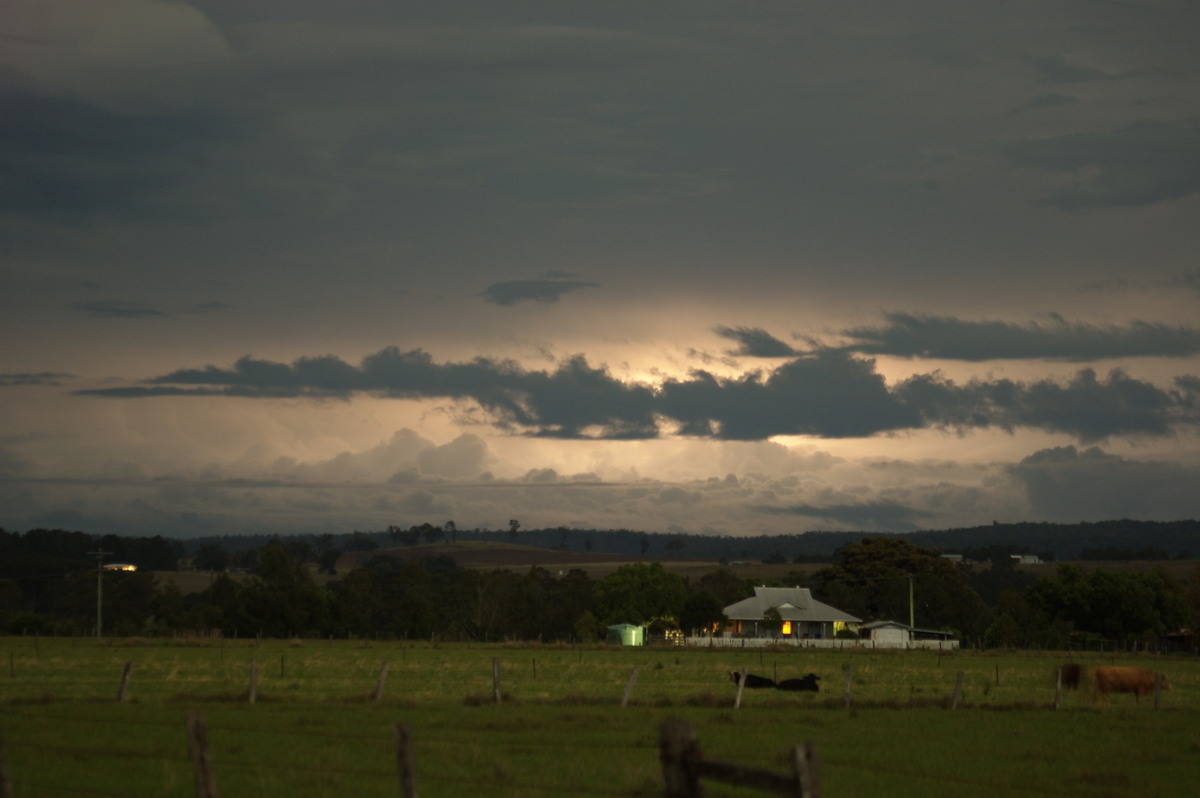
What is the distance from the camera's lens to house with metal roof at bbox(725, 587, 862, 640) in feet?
346

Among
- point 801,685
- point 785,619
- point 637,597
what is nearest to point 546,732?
point 801,685

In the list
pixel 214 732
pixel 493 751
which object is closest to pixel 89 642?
pixel 214 732

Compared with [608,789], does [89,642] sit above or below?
below

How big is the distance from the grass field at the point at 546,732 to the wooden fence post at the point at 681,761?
6.91 metres

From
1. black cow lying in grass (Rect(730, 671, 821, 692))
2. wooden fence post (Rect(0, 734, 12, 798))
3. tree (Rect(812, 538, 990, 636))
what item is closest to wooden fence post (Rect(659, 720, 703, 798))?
wooden fence post (Rect(0, 734, 12, 798))

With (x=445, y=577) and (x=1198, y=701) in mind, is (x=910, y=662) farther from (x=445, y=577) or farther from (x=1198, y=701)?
(x=445, y=577)

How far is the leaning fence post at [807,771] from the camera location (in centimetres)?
1006

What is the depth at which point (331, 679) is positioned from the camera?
44.4 m

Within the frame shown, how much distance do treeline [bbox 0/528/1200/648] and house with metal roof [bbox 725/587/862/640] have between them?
2061 mm

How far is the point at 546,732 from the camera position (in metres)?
27.5

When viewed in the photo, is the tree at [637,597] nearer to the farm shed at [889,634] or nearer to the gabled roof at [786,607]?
the gabled roof at [786,607]

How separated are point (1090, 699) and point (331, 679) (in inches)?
1044

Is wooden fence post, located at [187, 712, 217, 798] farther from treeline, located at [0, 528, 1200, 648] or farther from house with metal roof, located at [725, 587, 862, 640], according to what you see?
house with metal roof, located at [725, 587, 862, 640]

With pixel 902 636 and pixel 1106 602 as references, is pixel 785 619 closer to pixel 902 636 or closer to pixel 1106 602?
pixel 902 636
